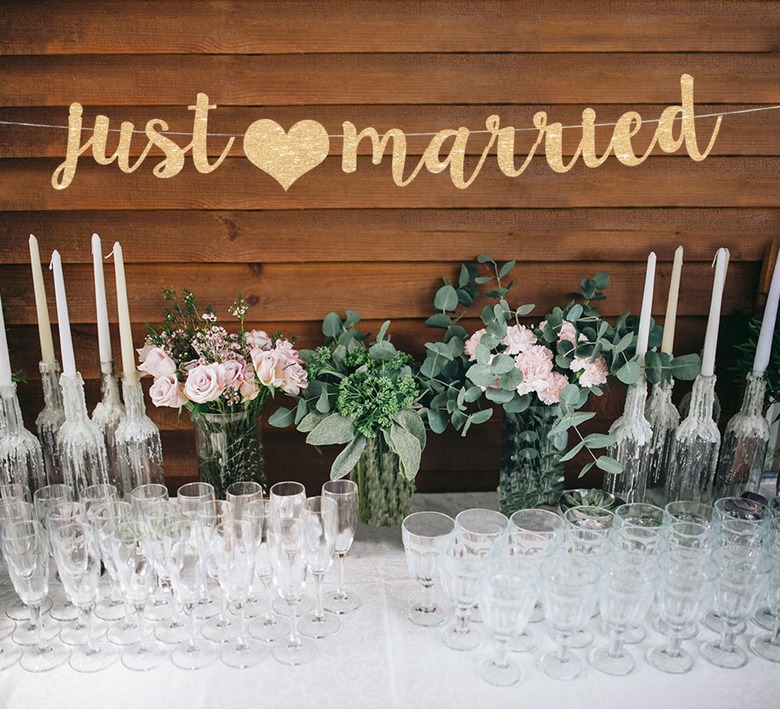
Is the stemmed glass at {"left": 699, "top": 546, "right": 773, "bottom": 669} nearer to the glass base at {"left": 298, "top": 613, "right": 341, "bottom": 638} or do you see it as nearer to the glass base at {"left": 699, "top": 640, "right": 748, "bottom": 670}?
the glass base at {"left": 699, "top": 640, "right": 748, "bottom": 670}

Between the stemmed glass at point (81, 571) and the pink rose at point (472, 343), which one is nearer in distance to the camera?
the stemmed glass at point (81, 571)

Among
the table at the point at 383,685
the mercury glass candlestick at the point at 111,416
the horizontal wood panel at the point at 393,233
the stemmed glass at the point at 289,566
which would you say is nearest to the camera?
the table at the point at 383,685

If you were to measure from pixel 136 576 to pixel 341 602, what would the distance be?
1.39 ft

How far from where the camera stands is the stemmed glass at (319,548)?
51.1 inches

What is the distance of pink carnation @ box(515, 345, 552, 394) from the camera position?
1.56m

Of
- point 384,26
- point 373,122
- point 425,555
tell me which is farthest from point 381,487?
point 384,26

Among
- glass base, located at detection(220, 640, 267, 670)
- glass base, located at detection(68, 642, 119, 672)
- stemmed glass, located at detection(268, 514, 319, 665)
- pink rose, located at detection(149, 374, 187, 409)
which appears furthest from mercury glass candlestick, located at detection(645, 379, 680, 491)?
glass base, located at detection(68, 642, 119, 672)

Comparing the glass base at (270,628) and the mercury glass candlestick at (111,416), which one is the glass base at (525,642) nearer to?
the glass base at (270,628)

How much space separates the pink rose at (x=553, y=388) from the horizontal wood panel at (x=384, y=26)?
0.81m

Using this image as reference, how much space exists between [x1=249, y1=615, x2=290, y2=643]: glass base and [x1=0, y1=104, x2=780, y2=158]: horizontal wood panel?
1102 mm

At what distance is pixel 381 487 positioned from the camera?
1660mm

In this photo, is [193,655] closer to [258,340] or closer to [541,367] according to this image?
[258,340]

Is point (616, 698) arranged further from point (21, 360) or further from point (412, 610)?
point (21, 360)

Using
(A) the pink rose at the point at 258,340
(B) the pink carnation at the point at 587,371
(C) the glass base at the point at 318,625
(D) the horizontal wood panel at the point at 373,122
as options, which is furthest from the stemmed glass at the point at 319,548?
(D) the horizontal wood panel at the point at 373,122
